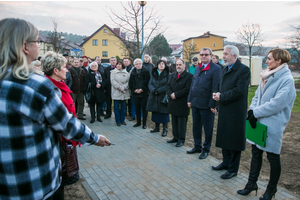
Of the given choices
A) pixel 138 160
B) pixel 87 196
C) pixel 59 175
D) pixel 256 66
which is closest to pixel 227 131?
pixel 138 160

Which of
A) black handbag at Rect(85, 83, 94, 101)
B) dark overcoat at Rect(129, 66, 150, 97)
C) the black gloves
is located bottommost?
the black gloves

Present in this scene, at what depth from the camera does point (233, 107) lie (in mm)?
3980

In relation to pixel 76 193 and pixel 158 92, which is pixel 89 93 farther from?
pixel 76 193

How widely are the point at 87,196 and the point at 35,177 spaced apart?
7.07ft

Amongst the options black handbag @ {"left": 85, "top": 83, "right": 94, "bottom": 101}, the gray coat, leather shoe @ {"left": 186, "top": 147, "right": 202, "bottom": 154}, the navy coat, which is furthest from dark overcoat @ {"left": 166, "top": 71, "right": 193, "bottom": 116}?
black handbag @ {"left": 85, "top": 83, "right": 94, "bottom": 101}

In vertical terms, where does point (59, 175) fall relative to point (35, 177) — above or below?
below

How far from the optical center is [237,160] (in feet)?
13.3

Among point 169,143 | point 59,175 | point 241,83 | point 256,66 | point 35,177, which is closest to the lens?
point 35,177

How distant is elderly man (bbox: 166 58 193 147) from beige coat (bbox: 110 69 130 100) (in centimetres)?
243

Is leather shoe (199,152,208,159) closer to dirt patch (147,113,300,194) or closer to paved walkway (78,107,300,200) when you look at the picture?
paved walkway (78,107,300,200)

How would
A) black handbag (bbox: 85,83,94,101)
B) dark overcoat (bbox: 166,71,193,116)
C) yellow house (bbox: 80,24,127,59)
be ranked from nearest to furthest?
dark overcoat (bbox: 166,71,193,116), black handbag (bbox: 85,83,94,101), yellow house (bbox: 80,24,127,59)

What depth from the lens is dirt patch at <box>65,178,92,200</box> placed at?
3.53 metres

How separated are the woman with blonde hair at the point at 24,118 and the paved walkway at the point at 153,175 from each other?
207cm

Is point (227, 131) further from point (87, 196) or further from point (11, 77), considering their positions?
point (11, 77)
